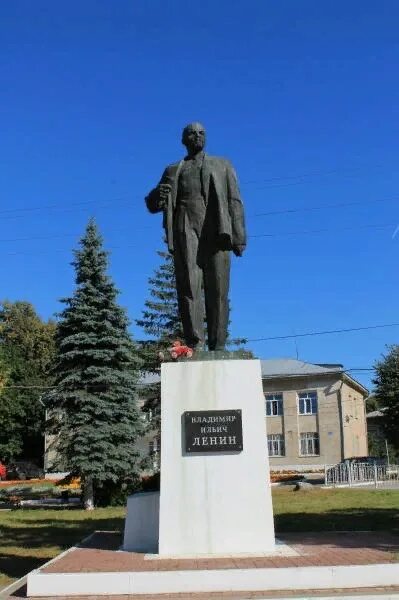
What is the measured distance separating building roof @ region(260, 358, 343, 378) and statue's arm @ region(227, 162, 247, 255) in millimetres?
38708

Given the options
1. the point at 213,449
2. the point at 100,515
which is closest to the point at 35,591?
the point at 213,449

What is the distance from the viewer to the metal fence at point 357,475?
3142 cm

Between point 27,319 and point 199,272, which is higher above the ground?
point 27,319

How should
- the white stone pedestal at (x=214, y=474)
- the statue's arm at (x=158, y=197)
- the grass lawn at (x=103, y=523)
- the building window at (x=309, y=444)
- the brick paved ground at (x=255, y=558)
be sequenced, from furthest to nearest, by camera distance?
the building window at (x=309, y=444), the grass lawn at (x=103, y=523), the statue's arm at (x=158, y=197), the white stone pedestal at (x=214, y=474), the brick paved ground at (x=255, y=558)

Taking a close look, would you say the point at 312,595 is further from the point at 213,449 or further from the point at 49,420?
the point at 49,420

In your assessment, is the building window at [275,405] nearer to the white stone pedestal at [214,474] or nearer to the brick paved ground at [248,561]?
the brick paved ground at [248,561]

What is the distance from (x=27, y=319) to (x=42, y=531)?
4639 centimetres

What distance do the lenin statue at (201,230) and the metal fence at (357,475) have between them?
24.3 m

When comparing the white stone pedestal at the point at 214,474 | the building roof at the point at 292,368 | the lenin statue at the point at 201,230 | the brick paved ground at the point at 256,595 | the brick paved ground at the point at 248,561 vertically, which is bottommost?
the brick paved ground at the point at 256,595

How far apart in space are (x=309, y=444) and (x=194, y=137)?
132 feet

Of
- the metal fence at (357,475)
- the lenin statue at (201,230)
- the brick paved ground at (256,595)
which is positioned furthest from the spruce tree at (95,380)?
the brick paved ground at (256,595)

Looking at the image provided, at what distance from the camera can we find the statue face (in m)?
8.14

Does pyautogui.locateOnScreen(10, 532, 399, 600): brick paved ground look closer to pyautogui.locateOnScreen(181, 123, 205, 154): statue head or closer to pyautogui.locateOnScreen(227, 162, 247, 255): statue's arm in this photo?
pyautogui.locateOnScreen(227, 162, 247, 255): statue's arm

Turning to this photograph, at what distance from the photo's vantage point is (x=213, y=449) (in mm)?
7086
